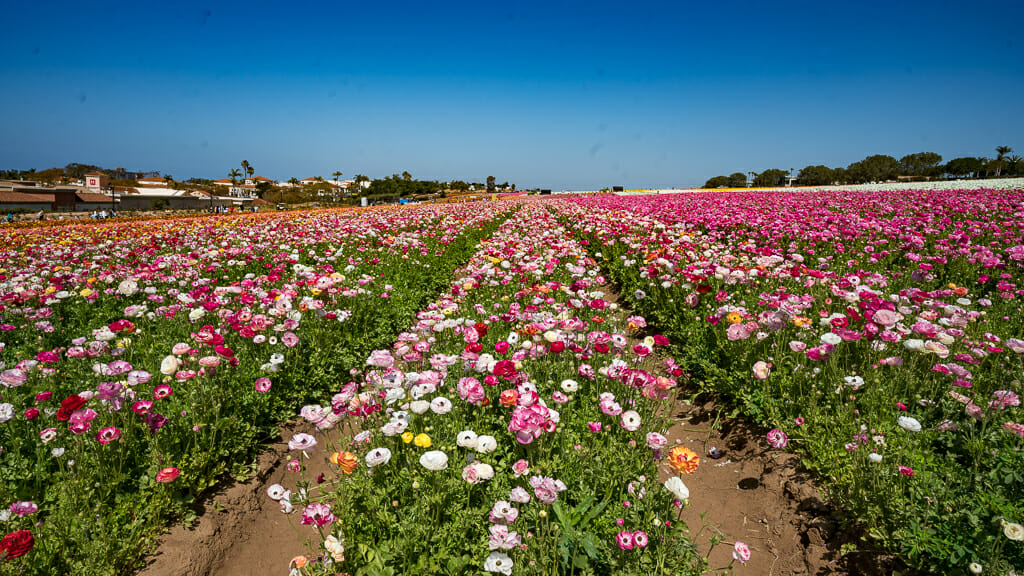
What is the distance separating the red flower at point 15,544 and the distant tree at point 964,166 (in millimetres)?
83813

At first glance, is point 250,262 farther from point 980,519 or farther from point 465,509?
point 980,519

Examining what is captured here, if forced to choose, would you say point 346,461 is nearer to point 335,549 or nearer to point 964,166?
point 335,549

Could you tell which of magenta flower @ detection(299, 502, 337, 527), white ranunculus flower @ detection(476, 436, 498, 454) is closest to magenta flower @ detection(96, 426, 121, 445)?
magenta flower @ detection(299, 502, 337, 527)

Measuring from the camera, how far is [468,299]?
18.2ft

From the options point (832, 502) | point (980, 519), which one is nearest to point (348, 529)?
point (832, 502)

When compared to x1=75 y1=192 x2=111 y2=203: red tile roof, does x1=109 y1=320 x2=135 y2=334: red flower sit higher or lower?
lower

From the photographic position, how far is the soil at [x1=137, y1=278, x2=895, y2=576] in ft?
8.54

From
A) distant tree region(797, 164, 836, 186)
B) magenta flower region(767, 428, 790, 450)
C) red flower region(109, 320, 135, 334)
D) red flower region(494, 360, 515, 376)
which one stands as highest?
distant tree region(797, 164, 836, 186)

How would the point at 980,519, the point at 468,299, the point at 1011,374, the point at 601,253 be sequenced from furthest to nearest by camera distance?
the point at 601,253 < the point at 468,299 < the point at 1011,374 < the point at 980,519

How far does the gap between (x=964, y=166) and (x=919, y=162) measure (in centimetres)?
708

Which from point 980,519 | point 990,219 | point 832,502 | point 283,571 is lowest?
point 283,571

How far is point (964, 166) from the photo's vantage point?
192ft

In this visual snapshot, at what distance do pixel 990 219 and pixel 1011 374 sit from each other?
866cm

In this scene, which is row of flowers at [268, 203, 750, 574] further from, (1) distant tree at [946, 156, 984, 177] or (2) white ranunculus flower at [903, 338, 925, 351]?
(1) distant tree at [946, 156, 984, 177]
